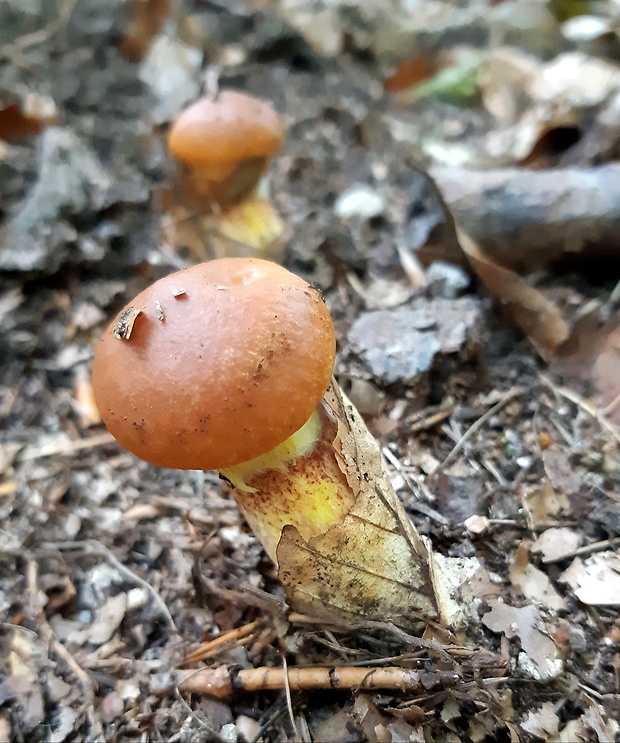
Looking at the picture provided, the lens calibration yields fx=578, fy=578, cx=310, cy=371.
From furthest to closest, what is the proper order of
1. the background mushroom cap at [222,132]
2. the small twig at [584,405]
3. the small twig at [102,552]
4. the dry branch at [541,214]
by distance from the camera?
the background mushroom cap at [222,132] < the dry branch at [541,214] < the small twig at [584,405] < the small twig at [102,552]

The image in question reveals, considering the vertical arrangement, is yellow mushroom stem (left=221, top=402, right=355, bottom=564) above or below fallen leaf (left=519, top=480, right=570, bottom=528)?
above

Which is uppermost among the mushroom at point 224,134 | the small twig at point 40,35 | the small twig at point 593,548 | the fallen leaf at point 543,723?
the small twig at point 40,35

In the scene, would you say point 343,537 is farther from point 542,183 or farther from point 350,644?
point 542,183

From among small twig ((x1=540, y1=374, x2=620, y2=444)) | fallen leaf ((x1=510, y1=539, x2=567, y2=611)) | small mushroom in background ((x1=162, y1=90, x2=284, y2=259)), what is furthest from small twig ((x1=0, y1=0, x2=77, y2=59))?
fallen leaf ((x1=510, y1=539, x2=567, y2=611))

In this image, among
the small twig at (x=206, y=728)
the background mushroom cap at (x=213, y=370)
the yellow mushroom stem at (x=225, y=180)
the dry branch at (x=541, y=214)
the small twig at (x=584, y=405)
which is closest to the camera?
the background mushroom cap at (x=213, y=370)

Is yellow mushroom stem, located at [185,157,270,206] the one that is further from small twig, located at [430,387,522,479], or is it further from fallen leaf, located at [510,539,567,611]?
fallen leaf, located at [510,539,567,611]

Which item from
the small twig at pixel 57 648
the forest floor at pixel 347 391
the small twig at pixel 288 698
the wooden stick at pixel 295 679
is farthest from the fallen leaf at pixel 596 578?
the small twig at pixel 57 648

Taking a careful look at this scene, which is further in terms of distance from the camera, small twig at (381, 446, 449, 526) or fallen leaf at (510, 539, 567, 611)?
small twig at (381, 446, 449, 526)

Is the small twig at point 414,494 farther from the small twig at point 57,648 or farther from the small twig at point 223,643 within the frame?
the small twig at point 57,648
